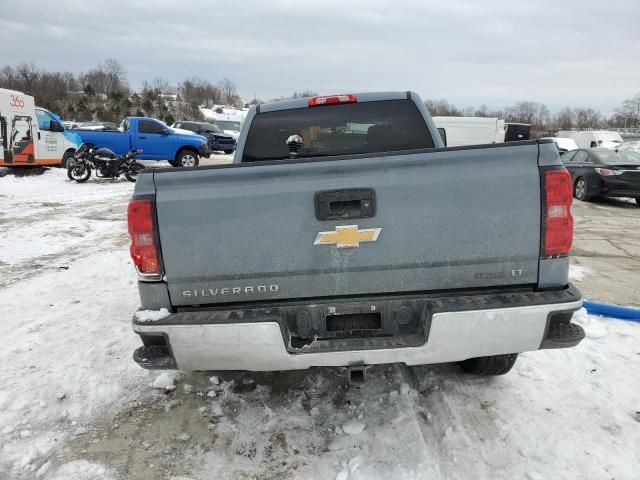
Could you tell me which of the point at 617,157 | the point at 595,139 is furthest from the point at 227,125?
the point at 617,157

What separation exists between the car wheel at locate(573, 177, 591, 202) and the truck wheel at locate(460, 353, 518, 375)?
11.0m

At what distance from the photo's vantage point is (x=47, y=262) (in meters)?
6.52

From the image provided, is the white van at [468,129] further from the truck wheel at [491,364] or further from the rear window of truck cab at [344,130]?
the truck wheel at [491,364]

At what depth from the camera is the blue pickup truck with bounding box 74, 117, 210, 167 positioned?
17.6 m

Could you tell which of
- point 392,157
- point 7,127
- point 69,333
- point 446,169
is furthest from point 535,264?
point 7,127

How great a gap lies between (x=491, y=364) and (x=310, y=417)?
1304 millimetres

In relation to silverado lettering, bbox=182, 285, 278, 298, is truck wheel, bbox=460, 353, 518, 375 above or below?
below

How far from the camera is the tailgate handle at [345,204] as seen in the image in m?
2.34

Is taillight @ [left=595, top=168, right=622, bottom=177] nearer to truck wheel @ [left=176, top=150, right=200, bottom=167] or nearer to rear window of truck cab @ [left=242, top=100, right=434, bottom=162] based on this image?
rear window of truck cab @ [left=242, top=100, right=434, bottom=162]

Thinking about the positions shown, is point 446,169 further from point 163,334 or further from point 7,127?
point 7,127

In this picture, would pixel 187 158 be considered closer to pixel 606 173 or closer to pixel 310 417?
pixel 606 173

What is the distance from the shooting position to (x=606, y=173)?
11.7m

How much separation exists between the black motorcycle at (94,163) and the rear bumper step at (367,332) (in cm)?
1403

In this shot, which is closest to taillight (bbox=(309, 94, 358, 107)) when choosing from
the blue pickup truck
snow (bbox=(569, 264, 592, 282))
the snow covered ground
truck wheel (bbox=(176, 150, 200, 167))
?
the snow covered ground
